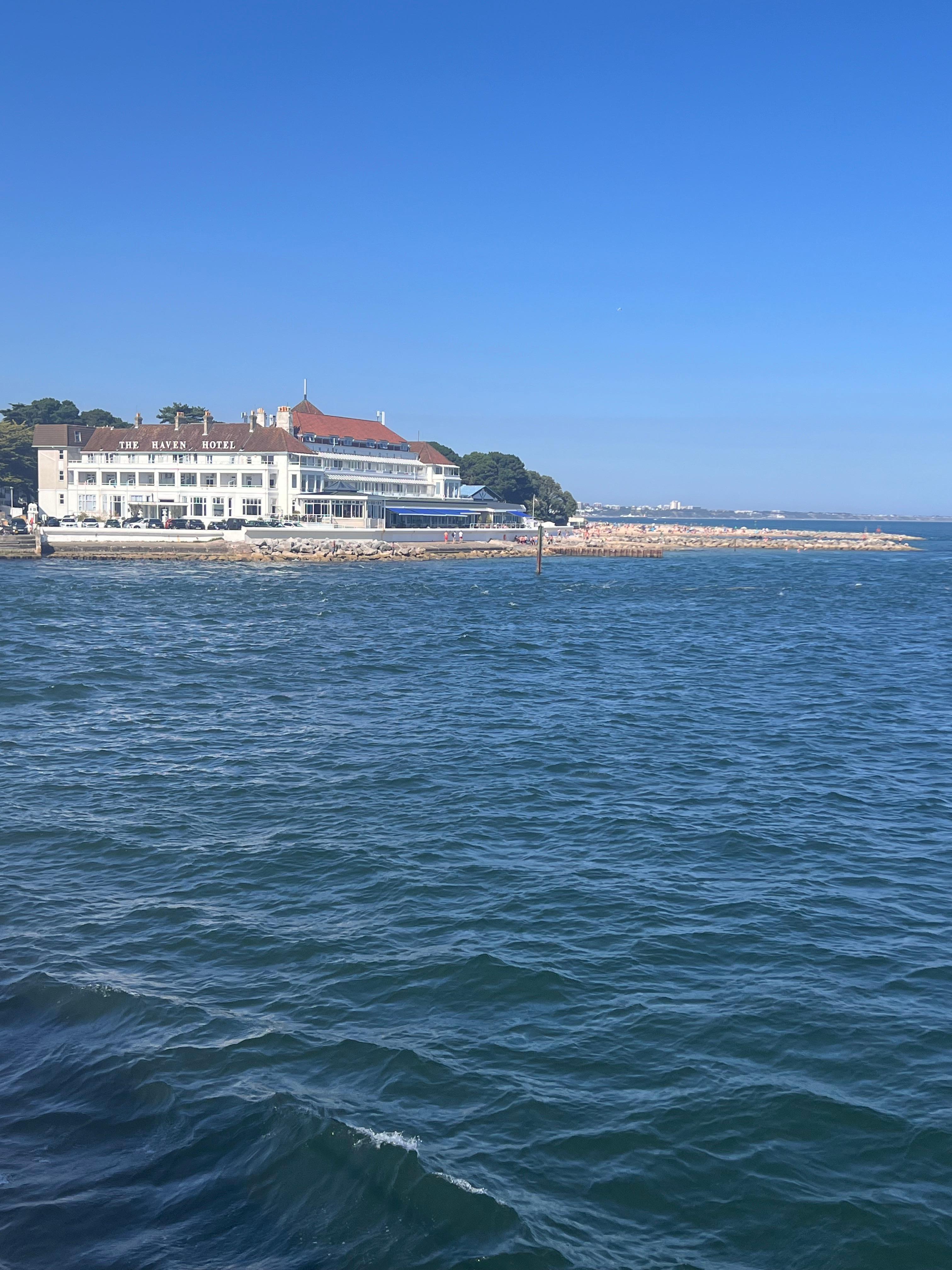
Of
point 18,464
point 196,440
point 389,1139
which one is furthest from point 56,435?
point 389,1139

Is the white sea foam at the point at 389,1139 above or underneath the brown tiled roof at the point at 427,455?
underneath

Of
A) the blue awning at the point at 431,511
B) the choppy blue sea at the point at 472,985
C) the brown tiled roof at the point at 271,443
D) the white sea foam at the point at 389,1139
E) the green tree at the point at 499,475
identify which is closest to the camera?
the choppy blue sea at the point at 472,985

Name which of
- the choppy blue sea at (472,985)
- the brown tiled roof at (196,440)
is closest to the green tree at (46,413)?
the brown tiled roof at (196,440)

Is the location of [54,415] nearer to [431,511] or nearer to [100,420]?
[100,420]

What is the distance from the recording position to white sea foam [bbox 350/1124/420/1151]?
908 centimetres

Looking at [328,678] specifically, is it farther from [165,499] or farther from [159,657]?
[165,499]

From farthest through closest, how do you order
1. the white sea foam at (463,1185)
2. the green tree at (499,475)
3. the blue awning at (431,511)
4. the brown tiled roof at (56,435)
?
the green tree at (499,475) < the blue awning at (431,511) < the brown tiled roof at (56,435) < the white sea foam at (463,1185)

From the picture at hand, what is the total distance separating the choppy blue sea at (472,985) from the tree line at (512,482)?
122m

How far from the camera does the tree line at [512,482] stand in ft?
486

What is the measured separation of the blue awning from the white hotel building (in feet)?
9.93

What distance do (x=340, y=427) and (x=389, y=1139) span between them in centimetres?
10918

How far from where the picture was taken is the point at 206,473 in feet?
324

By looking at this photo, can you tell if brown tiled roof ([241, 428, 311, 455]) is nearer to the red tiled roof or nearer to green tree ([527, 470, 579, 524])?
the red tiled roof

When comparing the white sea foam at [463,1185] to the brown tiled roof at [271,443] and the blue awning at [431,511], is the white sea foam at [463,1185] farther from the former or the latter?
the blue awning at [431,511]
